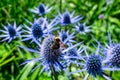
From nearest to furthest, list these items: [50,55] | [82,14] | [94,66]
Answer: [94,66], [50,55], [82,14]

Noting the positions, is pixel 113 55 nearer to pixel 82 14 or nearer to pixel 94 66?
pixel 94 66

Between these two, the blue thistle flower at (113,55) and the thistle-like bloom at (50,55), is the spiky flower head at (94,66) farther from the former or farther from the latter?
the thistle-like bloom at (50,55)

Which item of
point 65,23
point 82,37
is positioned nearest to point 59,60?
point 65,23

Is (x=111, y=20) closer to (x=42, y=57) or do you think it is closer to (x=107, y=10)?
(x=107, y=10)

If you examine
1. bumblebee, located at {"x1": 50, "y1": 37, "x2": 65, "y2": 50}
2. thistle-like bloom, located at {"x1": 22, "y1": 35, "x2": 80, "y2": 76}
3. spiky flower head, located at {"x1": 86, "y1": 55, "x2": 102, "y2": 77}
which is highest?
bumblebee, located at {"x1": 50, "y1": 37, "x2": 65, "y2": 50}

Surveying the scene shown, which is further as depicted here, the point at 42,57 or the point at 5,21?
the point at 5,21

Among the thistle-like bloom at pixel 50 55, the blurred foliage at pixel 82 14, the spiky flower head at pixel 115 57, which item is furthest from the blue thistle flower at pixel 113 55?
the blurred foliage at pixel 82 14

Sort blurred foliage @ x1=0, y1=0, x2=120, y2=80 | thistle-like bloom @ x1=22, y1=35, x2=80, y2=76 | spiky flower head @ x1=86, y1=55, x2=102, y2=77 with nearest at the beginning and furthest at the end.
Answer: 1. spiky flower head @ x1=86, y1=55, x2=102, y2=77
2. thistle-like bloom @ x1=22, y1=35, x2=80, y2=76
3. blurred foliage @ x1=0, y1=0, x2=120, y2=80

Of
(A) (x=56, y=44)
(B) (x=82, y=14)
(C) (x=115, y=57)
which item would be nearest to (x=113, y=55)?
(C) (x=115, y=57)

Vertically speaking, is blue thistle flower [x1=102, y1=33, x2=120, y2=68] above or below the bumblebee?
below

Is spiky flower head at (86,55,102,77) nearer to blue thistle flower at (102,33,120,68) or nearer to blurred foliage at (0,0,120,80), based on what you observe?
blue thistle flower at (102,33,120,68)

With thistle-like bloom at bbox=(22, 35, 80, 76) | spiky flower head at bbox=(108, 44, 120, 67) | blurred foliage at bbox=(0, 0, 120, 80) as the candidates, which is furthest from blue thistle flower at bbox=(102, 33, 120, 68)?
blurred foliage at bbox=(0, 0, 120, 80)
